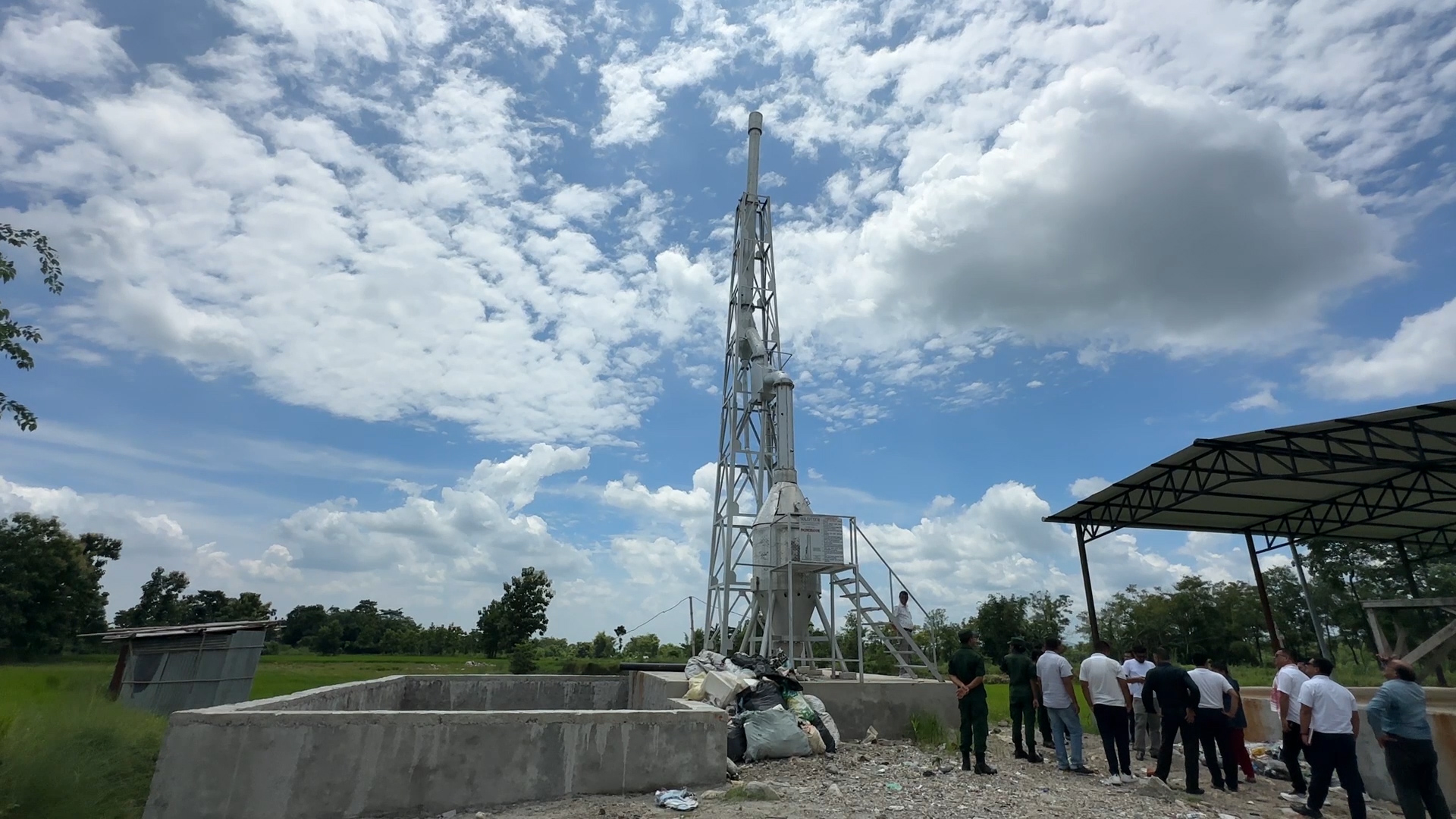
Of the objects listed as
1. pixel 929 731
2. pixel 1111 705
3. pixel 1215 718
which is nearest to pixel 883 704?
pixel 929 731

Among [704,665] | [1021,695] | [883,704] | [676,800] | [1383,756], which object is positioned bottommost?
[676,800]

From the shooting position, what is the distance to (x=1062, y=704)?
29.3ft

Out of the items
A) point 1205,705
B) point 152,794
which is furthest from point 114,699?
point 1205,705

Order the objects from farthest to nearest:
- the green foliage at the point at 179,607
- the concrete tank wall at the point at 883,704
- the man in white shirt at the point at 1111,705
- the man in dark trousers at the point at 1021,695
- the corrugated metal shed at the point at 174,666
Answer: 1. the green foliage at the point at 179,607
2. the concrete tank wall at the point at 883,704
3. the corrugated metal shed at the point at 174,666
4. the man in dark trousers at the point at 1021,695
5. the man in white shirt at the point at 1111,705

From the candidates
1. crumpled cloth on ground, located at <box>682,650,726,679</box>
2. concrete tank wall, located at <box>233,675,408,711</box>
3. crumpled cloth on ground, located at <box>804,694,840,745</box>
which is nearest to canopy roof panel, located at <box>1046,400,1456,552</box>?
crumpled cloth on ground, located at <box>804,694,840,745</box>

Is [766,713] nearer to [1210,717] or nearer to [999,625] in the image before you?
[1210,717]

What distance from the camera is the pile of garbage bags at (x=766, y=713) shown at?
30.5ft

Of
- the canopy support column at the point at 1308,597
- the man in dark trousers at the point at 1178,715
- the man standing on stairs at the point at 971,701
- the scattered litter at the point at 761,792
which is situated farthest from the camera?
the canopy support column at the point at 1308,597

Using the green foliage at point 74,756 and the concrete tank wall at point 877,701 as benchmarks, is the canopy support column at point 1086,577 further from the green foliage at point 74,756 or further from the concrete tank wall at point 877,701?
the green foliage at point 74,756

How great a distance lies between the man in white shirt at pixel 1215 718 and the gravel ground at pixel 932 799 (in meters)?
0.20

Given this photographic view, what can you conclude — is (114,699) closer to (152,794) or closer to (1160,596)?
(152,794)

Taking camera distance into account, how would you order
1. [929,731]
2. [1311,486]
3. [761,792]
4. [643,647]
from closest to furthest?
1. [761,792]
2. [929,731]
3. [1311,486]
4. [643,647]

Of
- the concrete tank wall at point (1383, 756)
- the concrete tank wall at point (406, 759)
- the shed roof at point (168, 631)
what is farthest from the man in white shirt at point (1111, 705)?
the shed roof at point (168, 631)

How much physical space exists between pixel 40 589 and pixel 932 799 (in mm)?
51873
